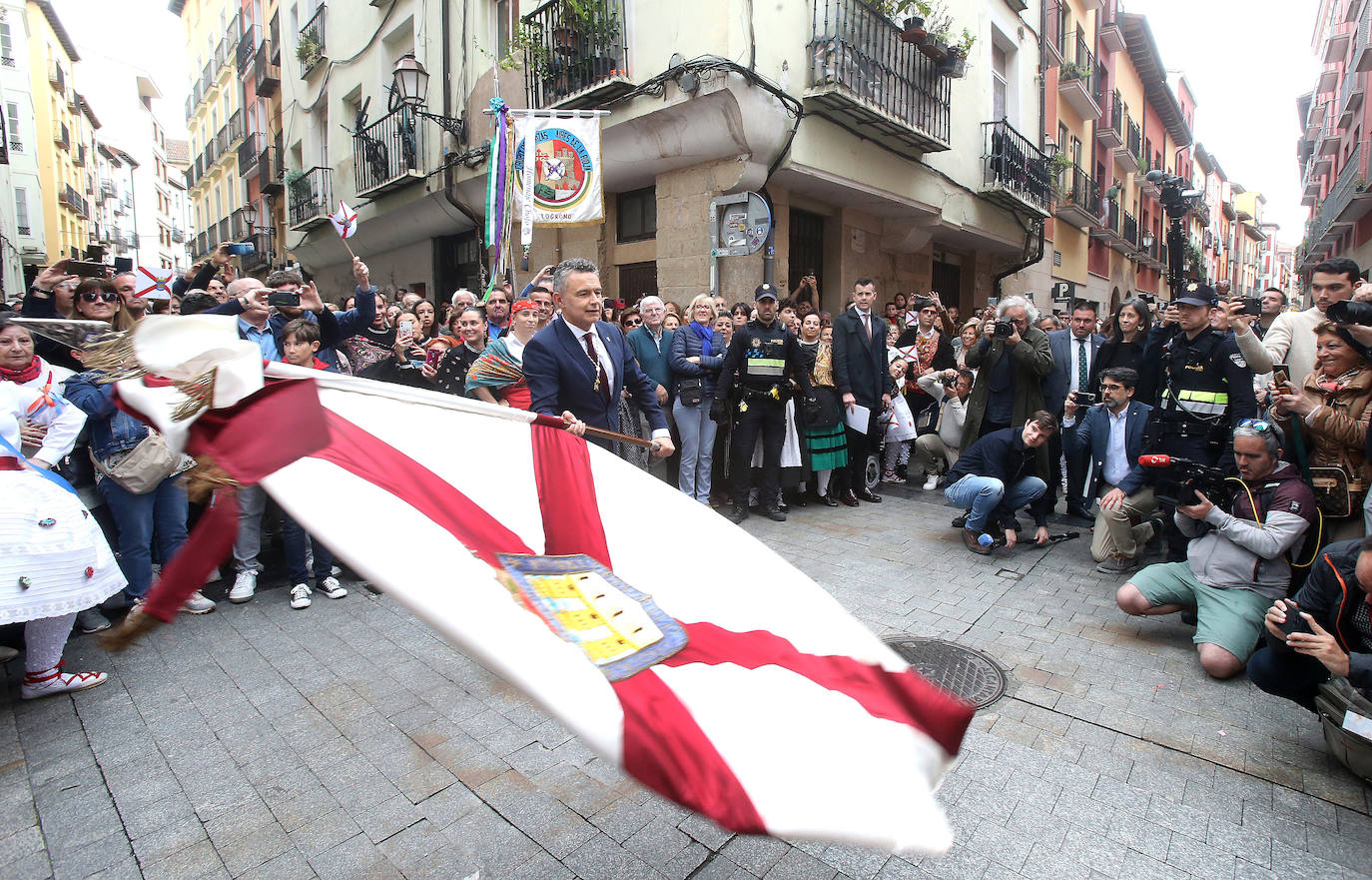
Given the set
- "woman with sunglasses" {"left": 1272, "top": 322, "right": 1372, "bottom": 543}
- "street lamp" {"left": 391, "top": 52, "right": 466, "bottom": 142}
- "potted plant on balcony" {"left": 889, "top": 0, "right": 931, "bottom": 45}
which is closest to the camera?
"woman with sunglasses" {"left": 1272, "top": 322, "right": 1372, "bottom": 543}

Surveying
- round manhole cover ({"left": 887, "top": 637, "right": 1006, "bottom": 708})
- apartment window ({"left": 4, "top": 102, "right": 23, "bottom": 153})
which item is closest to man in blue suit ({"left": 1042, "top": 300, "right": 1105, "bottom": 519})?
round manhole cover ({"left": 887, "top": 637, "right": 1006, "bottom": 708})

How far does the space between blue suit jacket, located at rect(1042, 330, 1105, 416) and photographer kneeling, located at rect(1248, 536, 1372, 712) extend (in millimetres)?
3971

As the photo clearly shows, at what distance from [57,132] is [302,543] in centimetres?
3999

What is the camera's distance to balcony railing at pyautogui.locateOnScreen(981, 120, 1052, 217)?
14.2m

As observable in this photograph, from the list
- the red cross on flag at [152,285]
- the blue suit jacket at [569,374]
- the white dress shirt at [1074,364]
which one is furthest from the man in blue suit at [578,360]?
the white dress shirt at [1074,364]

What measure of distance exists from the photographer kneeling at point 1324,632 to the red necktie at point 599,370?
3.33 meters

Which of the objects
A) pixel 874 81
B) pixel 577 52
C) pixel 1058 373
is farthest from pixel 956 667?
pixel 577 52

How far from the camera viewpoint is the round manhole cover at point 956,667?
3471mm

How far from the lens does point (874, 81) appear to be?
34.5 feet

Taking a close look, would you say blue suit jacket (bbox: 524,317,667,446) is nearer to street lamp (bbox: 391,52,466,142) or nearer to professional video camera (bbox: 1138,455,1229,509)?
professional video camera (bbox: 1138,455,1229,509)

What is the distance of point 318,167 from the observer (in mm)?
17469

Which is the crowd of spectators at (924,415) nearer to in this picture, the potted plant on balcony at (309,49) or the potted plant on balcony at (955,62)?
the potted plant on balcony at (955,62)

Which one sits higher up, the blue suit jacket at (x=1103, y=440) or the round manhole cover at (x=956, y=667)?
the blue suit jacket at (x=1103, y=440)

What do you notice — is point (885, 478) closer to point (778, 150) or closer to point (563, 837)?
point (778, 150)
